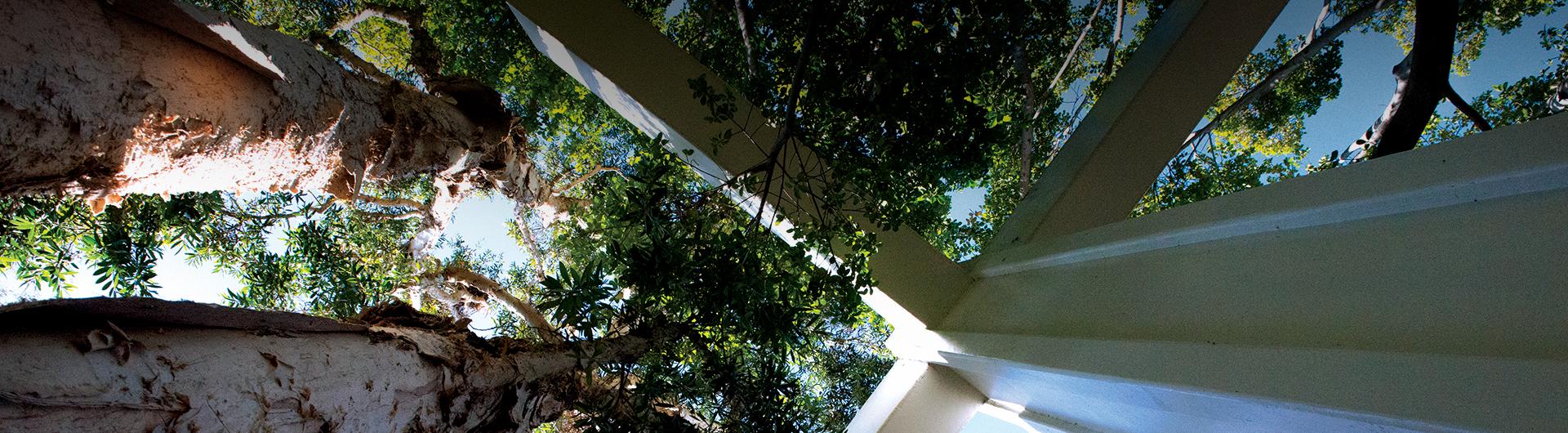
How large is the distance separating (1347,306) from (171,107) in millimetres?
2902

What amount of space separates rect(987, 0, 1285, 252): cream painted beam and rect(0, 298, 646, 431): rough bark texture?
221 cm

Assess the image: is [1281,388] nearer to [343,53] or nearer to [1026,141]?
[1026,141]

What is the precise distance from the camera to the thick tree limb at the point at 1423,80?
8.19 ft

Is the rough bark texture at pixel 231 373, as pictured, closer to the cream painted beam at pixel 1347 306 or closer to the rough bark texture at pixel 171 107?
the rough bark texture at pixel 171 107

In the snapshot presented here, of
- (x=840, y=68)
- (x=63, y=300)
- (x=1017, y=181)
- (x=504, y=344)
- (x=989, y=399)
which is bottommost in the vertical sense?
(x=63, y=300)

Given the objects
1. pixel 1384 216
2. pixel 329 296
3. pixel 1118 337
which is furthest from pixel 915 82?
pixel 329 296

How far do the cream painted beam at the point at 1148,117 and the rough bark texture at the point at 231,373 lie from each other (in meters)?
2.21

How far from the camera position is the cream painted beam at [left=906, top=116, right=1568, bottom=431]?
89 cm

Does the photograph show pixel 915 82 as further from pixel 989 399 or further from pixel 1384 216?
pixel 989 399

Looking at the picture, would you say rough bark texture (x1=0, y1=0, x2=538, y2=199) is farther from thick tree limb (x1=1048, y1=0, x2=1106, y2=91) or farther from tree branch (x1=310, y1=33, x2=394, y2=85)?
thick tree limb (x1=1048, y1=0, x2=1106, y2=91)

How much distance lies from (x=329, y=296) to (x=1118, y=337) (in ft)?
12.9

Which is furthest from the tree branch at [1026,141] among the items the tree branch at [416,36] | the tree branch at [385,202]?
the tree branch at [385,202]

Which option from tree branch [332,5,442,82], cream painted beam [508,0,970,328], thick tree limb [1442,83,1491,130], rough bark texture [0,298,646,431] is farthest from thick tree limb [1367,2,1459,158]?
tree branch [332,5,442,82]

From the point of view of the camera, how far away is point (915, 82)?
213 cm
